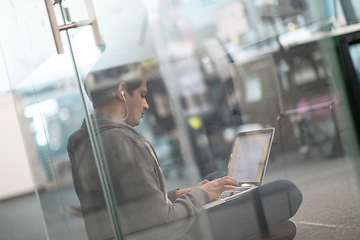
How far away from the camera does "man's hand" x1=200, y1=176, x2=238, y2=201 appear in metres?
1.23

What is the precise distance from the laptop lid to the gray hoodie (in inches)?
6.3

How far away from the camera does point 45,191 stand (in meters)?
1.56

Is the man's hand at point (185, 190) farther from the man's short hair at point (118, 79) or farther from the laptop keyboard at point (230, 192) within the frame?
the man's short hair at point (118, 79)

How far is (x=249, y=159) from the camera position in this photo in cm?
122

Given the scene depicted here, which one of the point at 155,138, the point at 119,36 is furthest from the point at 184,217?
the point at 119,36

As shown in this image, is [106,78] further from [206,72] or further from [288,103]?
[288,103]

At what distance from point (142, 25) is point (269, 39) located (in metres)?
0.53

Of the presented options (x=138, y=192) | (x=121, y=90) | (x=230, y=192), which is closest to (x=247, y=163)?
(x=230, y=192)

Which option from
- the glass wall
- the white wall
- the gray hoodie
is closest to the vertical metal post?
the glass wall

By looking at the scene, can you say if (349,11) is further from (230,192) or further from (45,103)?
(45,103)

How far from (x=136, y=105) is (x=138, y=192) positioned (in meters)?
0.34

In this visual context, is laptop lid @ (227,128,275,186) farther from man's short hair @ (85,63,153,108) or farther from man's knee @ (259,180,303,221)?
man's short hair @ (85,63,153,108)

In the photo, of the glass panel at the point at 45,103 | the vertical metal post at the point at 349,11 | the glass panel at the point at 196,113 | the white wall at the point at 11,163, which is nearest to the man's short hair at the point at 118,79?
the glass panel at the point at 196,113

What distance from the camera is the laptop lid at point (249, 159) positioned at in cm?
122
